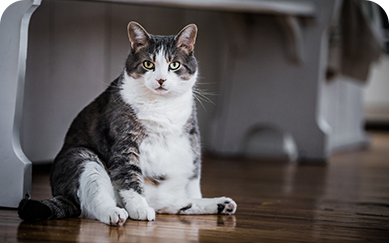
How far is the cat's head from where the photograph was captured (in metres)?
1.06

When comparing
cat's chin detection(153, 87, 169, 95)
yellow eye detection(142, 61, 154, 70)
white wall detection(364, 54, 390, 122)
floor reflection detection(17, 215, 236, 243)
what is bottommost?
floor reflection detection(17, 215, 236, 243)

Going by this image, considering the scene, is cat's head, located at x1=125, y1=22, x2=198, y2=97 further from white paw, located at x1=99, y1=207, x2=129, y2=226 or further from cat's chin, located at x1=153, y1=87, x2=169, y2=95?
white paw, located at x1=99, y1=207, x2=129, y2=226

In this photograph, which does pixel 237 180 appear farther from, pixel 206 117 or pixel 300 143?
pixel 206 117

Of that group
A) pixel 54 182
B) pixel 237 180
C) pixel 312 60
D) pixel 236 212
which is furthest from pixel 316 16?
pixel 54 182

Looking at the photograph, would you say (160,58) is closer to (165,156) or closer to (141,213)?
(165,156)

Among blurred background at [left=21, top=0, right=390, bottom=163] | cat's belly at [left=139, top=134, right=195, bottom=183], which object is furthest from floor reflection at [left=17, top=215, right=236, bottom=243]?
blurred background at [left=21, top=0, right=390, bottom=163]

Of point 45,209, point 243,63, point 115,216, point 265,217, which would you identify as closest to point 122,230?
point 115,216

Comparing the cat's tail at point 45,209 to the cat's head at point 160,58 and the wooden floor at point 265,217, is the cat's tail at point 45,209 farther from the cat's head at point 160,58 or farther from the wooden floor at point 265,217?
the cat's head at point 160,58

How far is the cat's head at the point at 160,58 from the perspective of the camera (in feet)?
3.47

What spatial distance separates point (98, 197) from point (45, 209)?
12 cm

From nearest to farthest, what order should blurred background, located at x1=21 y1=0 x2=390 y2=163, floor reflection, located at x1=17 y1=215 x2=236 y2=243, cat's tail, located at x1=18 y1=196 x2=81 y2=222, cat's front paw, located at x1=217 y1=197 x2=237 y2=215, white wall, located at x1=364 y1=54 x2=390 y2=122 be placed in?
floor reflection, located at x1=17 y1=215 x2=236 y2=243, cat's tail, located at x1=18 y1=196 x2=81 y2=222, cat's front paw, located at x1=217 y1=197 x2=237 y2=215, blurred background, located at x1=21 y1=0 x2=390 y2=163, white wall, located at x1=364 y1=54 x2=390 y2=122

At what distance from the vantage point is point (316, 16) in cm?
253

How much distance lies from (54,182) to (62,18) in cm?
101

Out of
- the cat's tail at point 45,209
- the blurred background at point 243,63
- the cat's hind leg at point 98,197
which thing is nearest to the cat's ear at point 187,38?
the cat's hind leg at point 98,197
